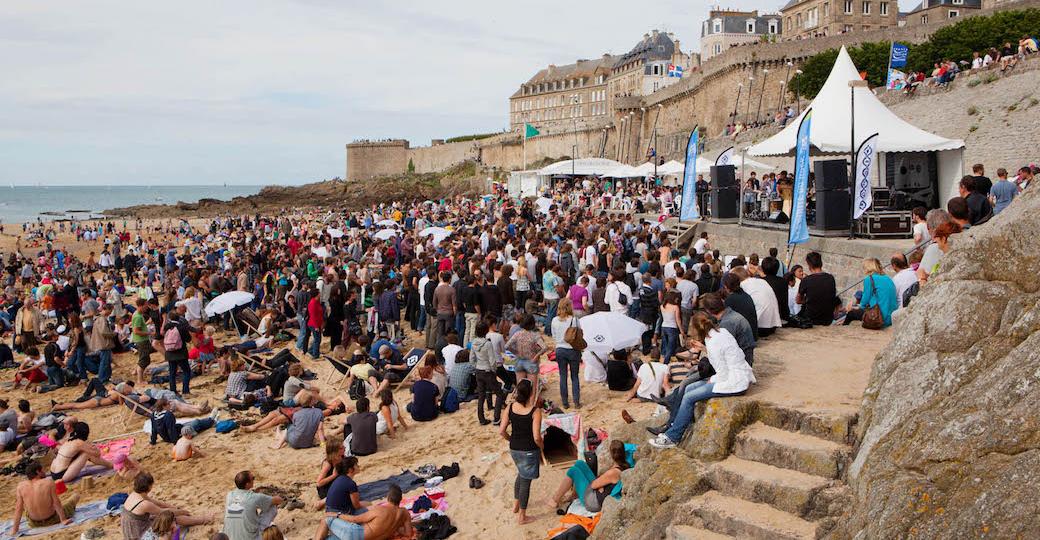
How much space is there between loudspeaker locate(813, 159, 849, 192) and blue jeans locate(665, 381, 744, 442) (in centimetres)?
759

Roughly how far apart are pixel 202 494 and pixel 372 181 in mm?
82694

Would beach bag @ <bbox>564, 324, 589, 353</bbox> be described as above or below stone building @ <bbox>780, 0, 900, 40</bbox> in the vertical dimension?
below

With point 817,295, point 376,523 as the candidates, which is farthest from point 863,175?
point 376,523

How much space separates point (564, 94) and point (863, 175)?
7979cm

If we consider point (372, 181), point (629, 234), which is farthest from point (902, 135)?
point (372, 181)

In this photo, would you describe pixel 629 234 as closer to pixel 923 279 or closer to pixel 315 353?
pixel 315 353

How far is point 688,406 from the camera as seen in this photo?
243 inches

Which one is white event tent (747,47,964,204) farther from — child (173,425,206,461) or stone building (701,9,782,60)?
stone building (701,9,782,60)

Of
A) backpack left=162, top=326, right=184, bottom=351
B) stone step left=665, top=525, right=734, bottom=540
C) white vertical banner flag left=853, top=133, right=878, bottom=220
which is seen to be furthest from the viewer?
backpack left=162, top=326, right=184, bottom=351

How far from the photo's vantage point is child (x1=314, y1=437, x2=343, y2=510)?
7.13m

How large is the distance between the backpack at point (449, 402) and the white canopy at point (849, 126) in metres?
7.44

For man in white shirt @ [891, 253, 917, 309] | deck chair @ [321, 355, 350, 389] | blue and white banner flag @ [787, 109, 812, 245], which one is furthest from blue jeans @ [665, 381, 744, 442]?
deck chair @ [321, 355, 350, 389]

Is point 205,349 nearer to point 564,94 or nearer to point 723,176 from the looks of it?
point 723,176

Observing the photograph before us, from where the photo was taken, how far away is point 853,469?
5070 mm
